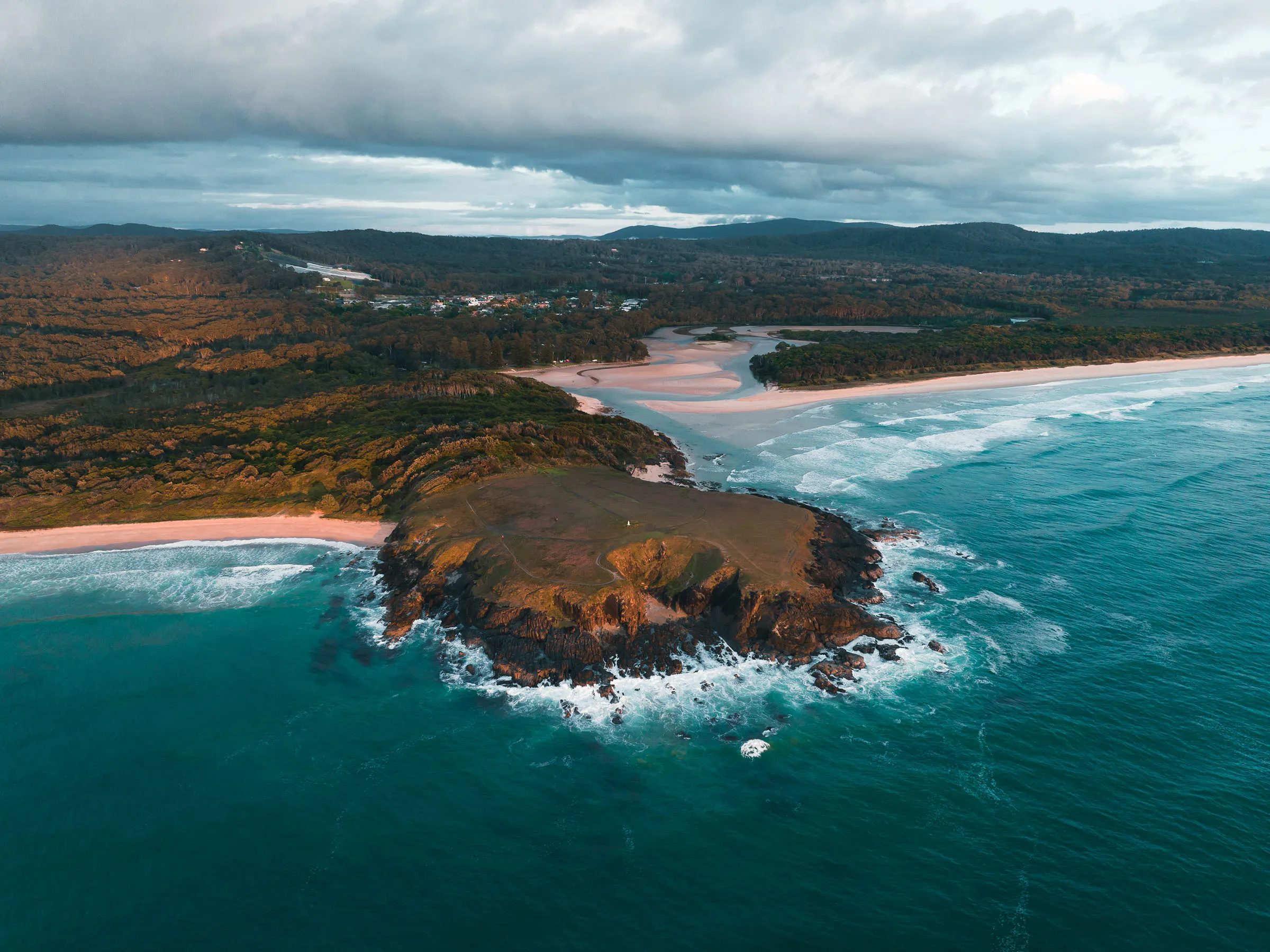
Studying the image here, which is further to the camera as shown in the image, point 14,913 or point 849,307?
point 849,307

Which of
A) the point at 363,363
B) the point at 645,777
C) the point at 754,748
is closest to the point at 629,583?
the point at 754,748

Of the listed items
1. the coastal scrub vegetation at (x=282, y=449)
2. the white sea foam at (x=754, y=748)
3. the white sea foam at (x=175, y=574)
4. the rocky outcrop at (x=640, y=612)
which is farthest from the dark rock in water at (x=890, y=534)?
the white sea foam at (x=175, y=574)

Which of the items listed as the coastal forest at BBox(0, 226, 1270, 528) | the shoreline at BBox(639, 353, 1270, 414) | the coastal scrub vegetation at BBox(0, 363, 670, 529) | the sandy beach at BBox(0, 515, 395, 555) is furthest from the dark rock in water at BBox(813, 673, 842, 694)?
the shoreline at BBox(639, 353, 1270, 414)

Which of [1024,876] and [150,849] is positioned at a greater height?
[1024,876]

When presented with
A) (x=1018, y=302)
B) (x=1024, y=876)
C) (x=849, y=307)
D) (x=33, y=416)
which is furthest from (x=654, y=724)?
(x=1018, y=302)

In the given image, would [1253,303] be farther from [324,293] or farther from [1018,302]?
[324,293]

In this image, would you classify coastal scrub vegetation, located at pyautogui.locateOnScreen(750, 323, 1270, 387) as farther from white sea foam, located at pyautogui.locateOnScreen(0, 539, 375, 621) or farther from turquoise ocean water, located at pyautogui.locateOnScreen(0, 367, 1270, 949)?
white sea foam, located at pyautogui.locateOnScreen(0, 539, 375, 621)
